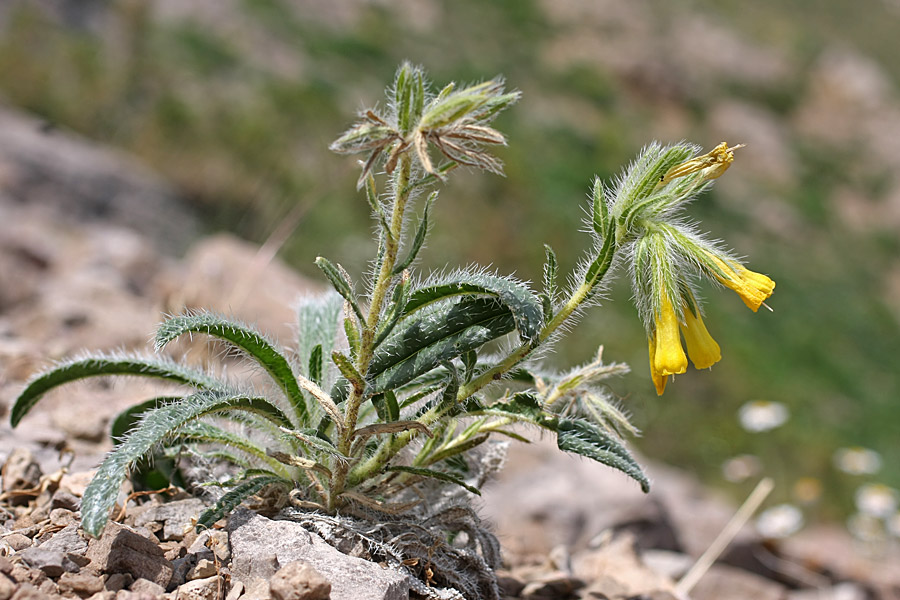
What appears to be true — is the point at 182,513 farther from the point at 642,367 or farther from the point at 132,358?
the point at 642,367

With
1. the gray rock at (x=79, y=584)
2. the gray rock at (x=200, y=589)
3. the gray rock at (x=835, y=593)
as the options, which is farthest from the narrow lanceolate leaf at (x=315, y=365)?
the gray rock at (x=835, y=593)

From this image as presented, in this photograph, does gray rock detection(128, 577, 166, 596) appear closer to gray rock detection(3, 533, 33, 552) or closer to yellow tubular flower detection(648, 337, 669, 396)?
gray rock detection(3, 533, 33, 552)

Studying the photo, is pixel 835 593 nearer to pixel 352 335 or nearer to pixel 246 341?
pixel 352 335

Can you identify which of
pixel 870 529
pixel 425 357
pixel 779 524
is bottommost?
pixel 425 357

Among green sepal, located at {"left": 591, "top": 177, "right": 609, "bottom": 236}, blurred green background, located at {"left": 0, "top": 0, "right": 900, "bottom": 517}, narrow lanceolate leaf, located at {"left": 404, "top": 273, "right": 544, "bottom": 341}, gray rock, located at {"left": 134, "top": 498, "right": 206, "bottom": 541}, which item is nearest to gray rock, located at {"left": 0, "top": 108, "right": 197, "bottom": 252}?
blurred green background, located at {"left": 0, "top": 0, "right": 900, "bottom": 517}

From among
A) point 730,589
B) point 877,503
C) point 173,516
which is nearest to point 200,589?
point 173,516

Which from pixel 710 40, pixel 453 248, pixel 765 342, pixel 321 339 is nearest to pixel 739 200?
pixel 765 342
